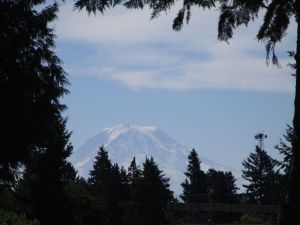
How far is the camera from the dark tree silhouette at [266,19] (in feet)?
38.7

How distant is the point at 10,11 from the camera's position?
816 inches

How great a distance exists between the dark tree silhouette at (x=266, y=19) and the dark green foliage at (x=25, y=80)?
353 inches

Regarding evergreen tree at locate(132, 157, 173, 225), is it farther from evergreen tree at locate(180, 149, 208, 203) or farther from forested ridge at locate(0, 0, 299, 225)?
evergreen tree at locate(180, 149, 208, 203)

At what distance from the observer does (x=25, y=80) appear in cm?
2167

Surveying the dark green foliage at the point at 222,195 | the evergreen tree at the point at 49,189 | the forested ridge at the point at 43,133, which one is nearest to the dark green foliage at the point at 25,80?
the forested ridge at the point at 43,133

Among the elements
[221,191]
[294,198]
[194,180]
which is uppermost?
[194,180]

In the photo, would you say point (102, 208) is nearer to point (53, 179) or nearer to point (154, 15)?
point (53, 179)

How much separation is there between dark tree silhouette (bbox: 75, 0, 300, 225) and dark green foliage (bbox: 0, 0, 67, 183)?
896 centimetres

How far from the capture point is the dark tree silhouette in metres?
11.8

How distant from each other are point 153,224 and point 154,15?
49.7 m

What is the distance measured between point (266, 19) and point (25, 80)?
1115 cm

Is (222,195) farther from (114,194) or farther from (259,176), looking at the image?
(114,194)

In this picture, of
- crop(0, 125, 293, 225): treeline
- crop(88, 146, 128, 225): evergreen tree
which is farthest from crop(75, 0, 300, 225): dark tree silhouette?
crop(88, 146, 128, 225): evergreen tree

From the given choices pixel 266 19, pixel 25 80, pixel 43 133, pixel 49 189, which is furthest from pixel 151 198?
pixel 266 19
